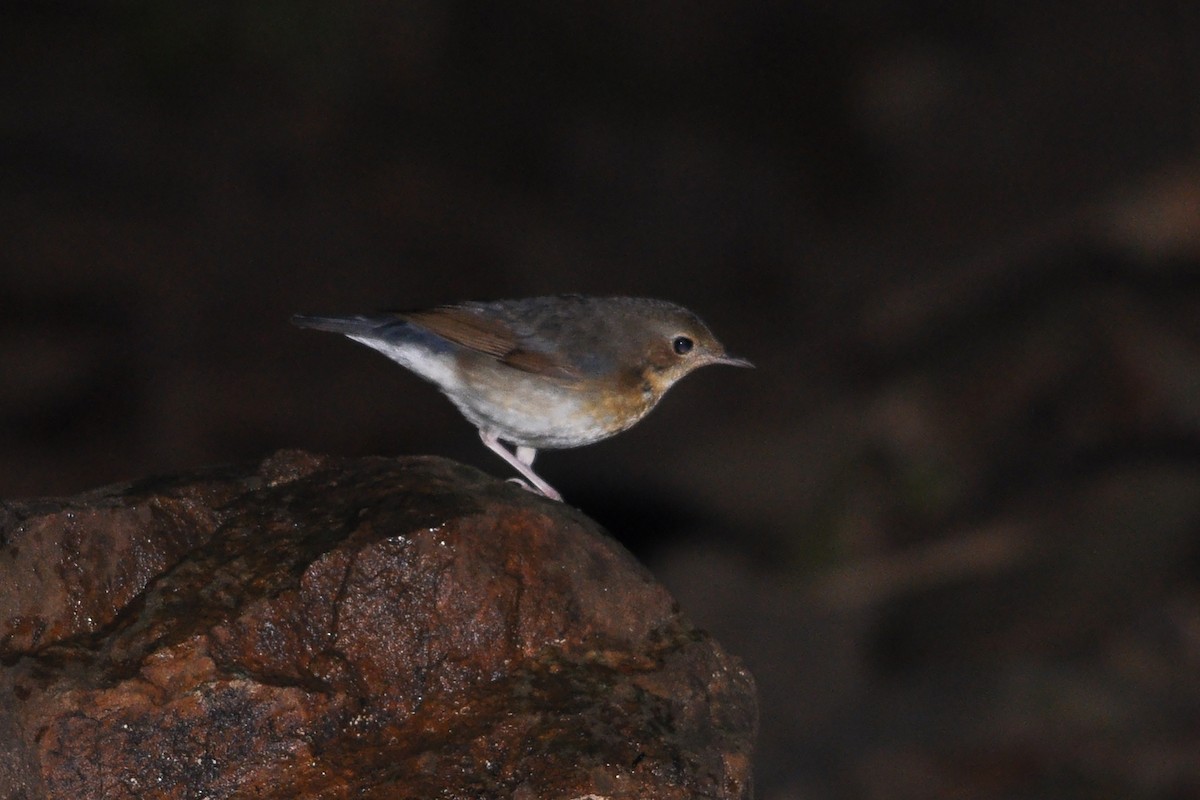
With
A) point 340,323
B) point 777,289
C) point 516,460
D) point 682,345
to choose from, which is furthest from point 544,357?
point 777,289

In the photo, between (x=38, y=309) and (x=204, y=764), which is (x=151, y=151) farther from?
(x=204, y=764)

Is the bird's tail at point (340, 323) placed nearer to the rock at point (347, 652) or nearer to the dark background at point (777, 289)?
the rock at point (347, 652)

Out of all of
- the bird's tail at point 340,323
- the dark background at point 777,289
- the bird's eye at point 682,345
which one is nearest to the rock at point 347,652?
the bird's tail at point 340,323

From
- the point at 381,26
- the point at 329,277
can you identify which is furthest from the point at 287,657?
the point at 381,26

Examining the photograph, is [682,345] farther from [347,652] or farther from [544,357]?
[347,652]

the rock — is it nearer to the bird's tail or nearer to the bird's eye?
the bird's tail

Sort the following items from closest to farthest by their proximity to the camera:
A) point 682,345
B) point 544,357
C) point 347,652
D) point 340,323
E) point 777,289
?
point 347,652
point 340,323
point 544,357
point 682,345
point 777,289

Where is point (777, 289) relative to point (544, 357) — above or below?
below
